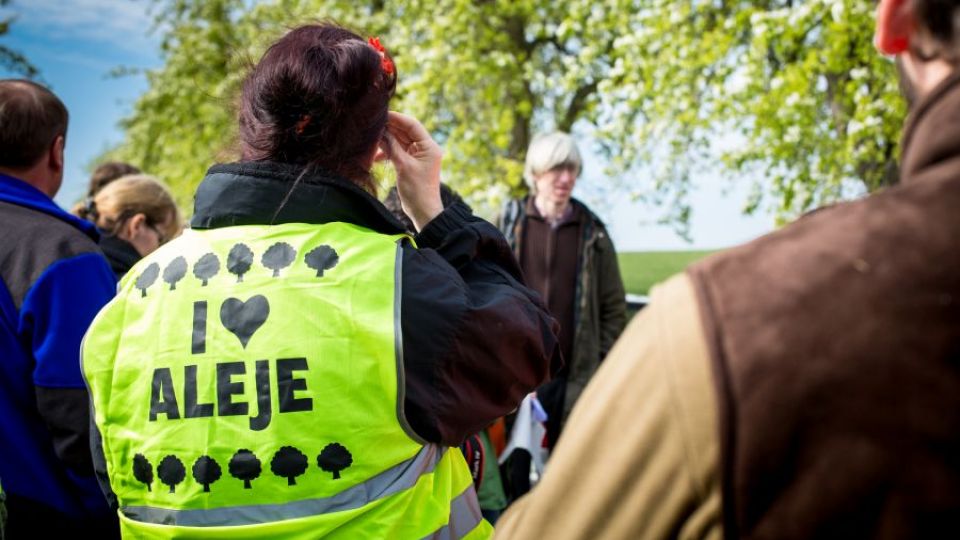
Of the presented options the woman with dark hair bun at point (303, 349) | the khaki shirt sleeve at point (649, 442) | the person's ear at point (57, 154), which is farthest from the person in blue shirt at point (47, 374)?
the khaki shirt sleeve at point (649, 442)

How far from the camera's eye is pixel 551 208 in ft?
14.4

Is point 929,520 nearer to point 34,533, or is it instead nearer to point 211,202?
point 211,202

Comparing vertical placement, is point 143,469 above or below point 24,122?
below

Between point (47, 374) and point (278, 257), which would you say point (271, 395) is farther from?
point (47, 374)

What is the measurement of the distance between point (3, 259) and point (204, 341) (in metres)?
0.93

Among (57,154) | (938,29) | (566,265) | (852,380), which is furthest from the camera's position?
(566,265)

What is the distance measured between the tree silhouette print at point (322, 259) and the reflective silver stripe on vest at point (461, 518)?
22.1 inches

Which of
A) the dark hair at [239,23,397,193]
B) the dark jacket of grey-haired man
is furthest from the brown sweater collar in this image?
the dark hair at [239,23,397,193]

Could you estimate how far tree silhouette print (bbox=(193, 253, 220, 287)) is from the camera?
1563 millimetres

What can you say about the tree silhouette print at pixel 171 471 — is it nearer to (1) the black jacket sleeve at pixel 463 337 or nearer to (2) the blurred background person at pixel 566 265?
(1) the black jacket sleeve at pixel 463 337

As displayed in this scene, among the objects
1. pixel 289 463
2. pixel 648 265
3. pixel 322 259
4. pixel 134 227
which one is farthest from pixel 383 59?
pixel 648 265

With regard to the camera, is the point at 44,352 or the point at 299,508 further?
the point at 44,352

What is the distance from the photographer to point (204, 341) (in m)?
1.53

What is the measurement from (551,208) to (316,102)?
112 inches
